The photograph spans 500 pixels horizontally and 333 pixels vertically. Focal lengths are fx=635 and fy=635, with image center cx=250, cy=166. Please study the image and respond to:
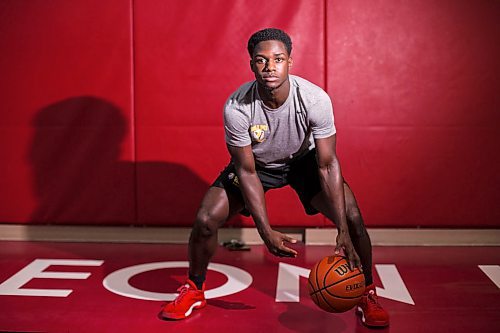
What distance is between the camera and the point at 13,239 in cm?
450

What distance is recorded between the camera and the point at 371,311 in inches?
111

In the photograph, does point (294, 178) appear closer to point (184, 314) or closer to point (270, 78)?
point (270, 78)

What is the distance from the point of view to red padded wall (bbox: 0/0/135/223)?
168 inches

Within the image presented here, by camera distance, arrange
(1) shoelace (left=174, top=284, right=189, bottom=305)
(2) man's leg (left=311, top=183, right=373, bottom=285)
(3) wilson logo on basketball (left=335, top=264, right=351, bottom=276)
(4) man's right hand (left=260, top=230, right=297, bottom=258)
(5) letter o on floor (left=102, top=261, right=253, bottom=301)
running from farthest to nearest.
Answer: (5) letter o on floor (left=102, top=261, right=253, bottom=301) < (1) shoelace (left=174, top=284, right=189, bottom=305) < (2) man's leg (left=311, top=183, right=373, bottom=285) < (3) wilson logo on basketball (left=335, top=264, right=351, bottom=276) < (4) man's right hand (left=260, top=230, right=297, bottom=258)

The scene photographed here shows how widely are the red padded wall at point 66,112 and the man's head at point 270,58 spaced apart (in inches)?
71.6

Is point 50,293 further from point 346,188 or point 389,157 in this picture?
point 389,157

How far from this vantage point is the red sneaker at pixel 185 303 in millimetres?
2908

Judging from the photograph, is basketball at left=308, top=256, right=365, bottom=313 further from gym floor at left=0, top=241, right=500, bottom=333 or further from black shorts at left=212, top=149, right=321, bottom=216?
black shorts at left=212, top=149, right=321, bottom=216

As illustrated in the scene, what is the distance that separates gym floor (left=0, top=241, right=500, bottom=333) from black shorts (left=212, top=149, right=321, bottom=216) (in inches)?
20.3

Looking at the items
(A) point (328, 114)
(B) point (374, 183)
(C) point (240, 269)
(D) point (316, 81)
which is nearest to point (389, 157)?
(B) point (374, 183)

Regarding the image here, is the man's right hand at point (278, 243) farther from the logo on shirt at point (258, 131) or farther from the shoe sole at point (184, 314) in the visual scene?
the shoe sole at point (184, 314)

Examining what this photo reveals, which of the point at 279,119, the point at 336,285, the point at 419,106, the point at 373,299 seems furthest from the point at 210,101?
the point at 336,285

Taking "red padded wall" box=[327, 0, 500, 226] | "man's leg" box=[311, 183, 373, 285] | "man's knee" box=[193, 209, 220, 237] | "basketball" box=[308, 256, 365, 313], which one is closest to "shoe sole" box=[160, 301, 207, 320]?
"man's knee" box=[193, 209, 220, 237]

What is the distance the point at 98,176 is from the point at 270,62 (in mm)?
2122
